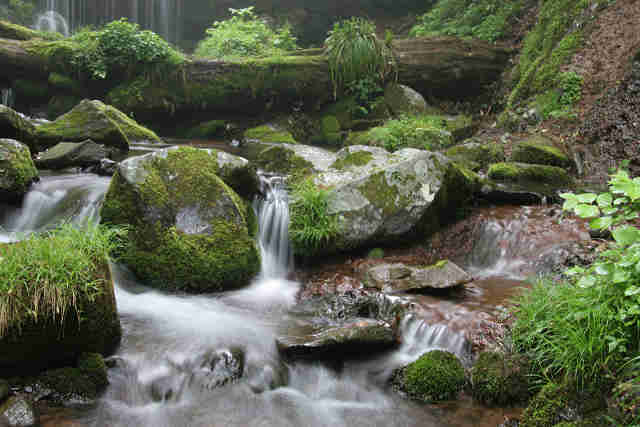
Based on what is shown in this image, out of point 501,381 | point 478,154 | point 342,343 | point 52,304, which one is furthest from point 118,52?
point 501,381

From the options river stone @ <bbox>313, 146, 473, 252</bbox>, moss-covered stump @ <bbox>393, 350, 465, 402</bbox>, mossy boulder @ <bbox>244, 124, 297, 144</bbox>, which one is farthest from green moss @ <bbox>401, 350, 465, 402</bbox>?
mossy boulder @ <bbox>244, 124, 297, 144</bbox>

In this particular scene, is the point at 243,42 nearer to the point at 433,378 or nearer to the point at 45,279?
the point at 45,279

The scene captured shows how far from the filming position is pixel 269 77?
1185 centimetres

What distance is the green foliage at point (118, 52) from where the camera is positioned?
11.2 meters

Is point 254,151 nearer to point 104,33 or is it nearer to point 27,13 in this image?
point 104,33

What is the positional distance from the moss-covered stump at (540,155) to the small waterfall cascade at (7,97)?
455 inches

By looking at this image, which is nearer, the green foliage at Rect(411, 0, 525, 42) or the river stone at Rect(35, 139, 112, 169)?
the river stone at Rect(35, 139, 112, 169)

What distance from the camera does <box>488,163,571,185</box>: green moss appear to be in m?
7.17

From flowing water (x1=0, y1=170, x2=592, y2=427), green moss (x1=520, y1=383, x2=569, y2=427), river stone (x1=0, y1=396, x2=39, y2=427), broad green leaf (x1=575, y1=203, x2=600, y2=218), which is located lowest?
flowing water (x1=0, y1=170, x2=592, y2=427)

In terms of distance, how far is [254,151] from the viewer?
10438 mm

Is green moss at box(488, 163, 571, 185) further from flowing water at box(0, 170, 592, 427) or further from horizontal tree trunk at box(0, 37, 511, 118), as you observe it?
horizontal tree trunk at box(0, 37, 511, 118)

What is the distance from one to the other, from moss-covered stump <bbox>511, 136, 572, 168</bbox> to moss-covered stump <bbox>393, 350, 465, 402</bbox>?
205 inches

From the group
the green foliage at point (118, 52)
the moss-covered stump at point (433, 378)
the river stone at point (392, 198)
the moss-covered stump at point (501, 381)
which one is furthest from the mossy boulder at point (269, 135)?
the moss-covered stump at point (501, 381)

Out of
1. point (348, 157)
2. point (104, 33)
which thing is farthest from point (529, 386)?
point (104, 33)
